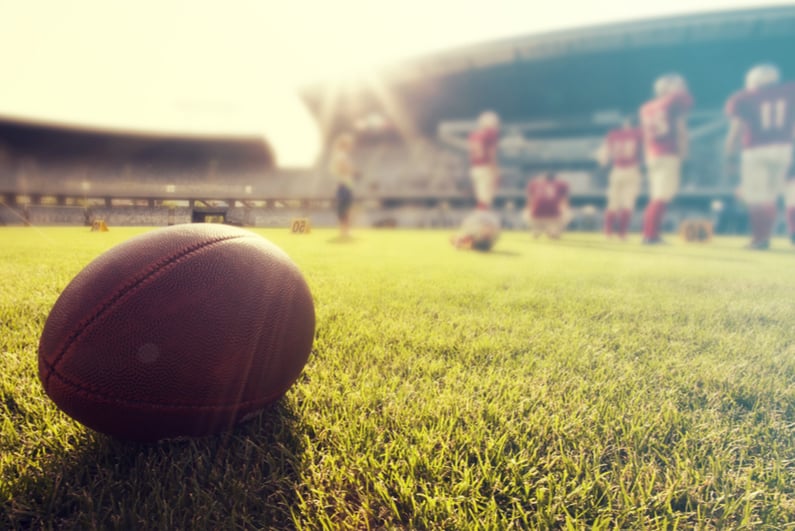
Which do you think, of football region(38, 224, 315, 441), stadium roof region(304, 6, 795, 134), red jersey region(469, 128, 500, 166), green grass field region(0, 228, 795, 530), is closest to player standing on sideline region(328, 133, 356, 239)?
green grass field region(0, 228, 795, 530)

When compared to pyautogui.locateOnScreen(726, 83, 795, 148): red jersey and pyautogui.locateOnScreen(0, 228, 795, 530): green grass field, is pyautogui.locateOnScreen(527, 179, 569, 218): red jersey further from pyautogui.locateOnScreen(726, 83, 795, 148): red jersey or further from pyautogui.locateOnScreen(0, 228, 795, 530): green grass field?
pyautogui.locateOnScreen(0, 228, 795, 530): green grass field

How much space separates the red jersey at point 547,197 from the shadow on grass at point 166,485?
11170 mm

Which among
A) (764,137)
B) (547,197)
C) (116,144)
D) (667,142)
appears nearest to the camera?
(116,144)

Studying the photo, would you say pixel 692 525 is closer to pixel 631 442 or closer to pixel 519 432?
pixel 631 442

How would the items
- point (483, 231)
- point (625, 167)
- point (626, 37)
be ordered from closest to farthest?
point (483, 231)
point (625, 167)
point (626, 37)

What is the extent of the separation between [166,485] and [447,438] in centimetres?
72

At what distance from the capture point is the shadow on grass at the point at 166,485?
2.84 feet

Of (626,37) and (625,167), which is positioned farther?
(626,37)

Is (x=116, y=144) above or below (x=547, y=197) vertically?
below

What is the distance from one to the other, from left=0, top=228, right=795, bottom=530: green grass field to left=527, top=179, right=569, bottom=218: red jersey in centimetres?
927

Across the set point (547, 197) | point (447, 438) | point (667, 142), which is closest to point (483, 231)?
point (547, 197)

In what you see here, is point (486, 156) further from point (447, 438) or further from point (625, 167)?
point (447, 438)

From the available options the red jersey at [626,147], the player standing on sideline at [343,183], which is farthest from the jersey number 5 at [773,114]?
the player standing on sideline at [343,183]

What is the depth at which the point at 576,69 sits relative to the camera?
21.8 metres
